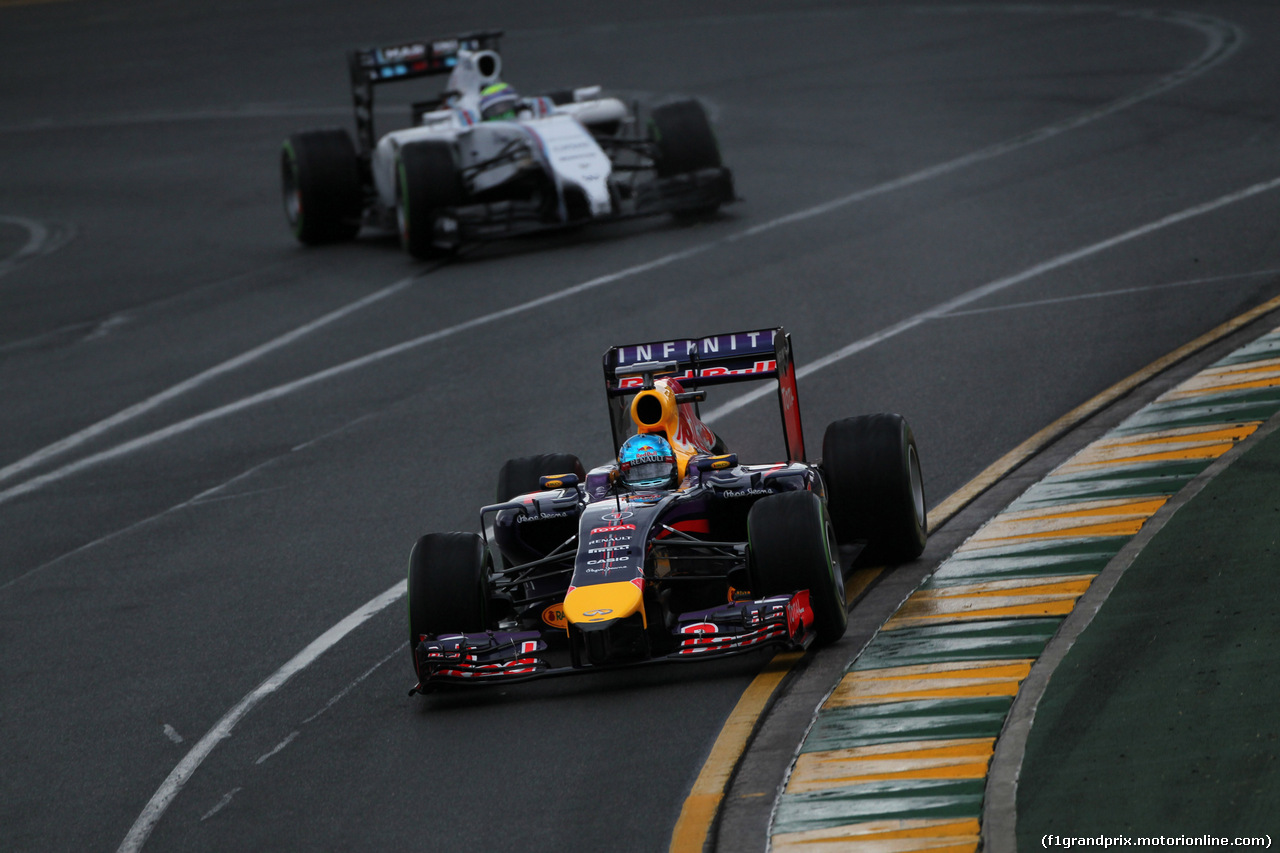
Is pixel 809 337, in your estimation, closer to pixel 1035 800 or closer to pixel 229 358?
pixel 229 358

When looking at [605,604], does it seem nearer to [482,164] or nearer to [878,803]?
[878,803]

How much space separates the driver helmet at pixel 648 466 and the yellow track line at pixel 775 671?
127 cm

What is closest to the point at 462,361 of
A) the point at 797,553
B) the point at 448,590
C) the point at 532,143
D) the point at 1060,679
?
the point at 532,143

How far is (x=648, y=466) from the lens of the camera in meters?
9.77

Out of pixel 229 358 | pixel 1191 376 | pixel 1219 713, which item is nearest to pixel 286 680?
pixel 1219 713

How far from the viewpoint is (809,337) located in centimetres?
1598

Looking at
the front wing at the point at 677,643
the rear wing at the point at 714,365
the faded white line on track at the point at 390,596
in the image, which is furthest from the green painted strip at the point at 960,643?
the faded white line on track at the point at 390,596

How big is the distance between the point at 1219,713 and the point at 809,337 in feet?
29.4

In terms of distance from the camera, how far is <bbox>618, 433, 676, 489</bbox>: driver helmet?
974 centimetres

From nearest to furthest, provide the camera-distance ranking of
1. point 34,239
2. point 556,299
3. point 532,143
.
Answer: point 556,299, point 532,143, point 34,239

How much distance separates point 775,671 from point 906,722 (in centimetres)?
99

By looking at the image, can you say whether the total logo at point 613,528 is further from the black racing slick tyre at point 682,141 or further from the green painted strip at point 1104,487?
the black racing slick tyre at point 682,141

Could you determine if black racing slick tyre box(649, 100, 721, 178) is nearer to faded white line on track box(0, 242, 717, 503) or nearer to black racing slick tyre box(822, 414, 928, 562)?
faded white line on track box(0, 242, 717, 503)

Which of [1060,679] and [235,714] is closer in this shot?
[1060,679]
